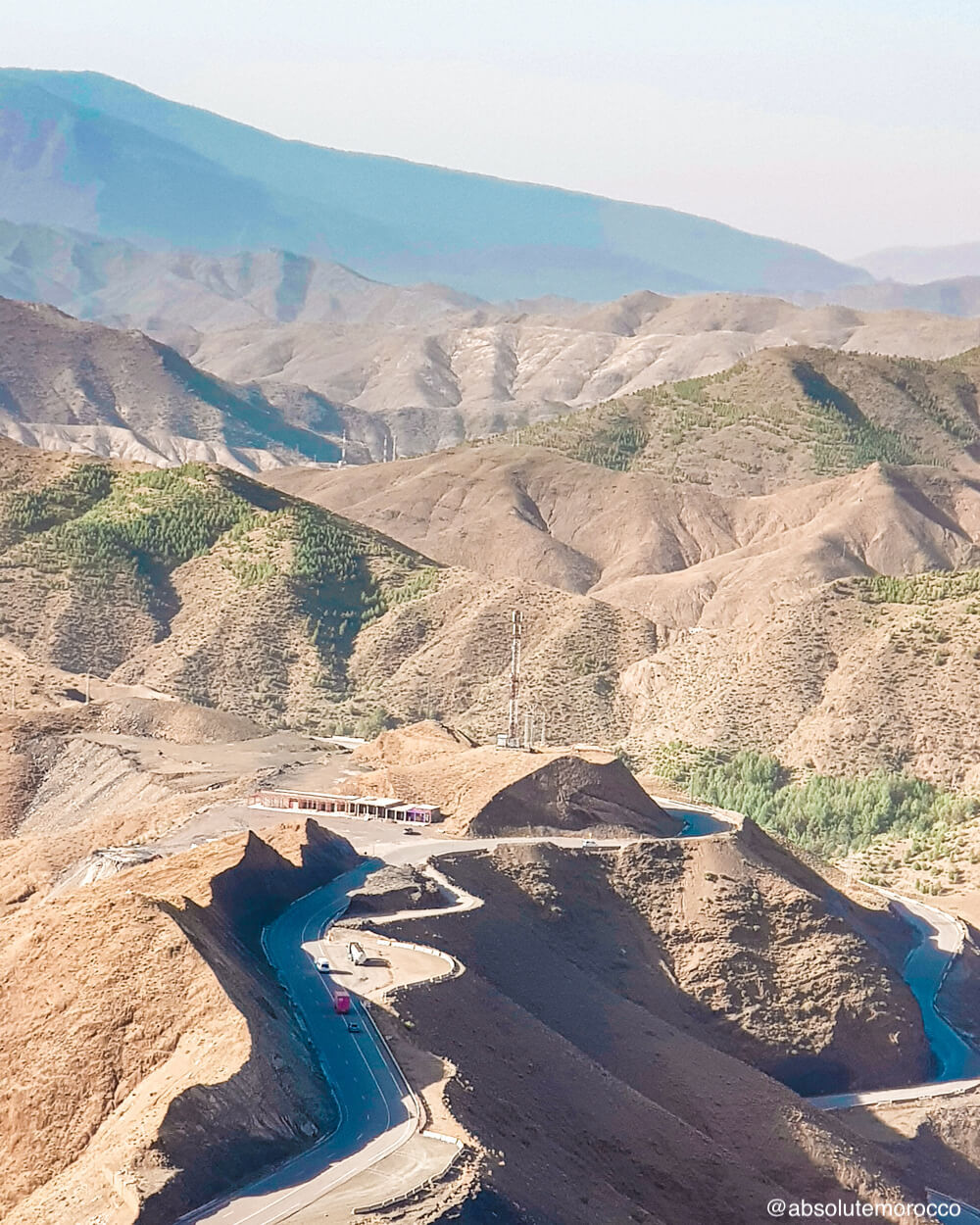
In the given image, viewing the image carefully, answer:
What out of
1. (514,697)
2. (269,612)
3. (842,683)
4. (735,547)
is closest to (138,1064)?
(514,697)

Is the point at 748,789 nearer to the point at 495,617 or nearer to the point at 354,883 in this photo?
the point at 495,617

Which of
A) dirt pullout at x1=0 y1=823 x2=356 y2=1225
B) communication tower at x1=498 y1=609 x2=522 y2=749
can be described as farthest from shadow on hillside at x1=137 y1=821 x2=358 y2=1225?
communication tower at x1=498 y1=609 x2=522 y2=749

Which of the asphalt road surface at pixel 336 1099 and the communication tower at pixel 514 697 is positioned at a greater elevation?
the asphalt road surface at pixel 336 1099

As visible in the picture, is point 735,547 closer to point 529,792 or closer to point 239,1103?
point 529,792

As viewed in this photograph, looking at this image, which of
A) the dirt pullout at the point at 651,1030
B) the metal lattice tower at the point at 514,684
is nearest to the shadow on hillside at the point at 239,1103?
the dirt pullout at the point at 651,1030

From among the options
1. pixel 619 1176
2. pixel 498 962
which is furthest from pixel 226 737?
pixel 619 1176

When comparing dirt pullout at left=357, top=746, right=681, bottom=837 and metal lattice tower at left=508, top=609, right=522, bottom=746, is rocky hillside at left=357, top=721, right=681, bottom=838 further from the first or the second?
metal lattice tower at left=508, top=609, right=522, bottom=746

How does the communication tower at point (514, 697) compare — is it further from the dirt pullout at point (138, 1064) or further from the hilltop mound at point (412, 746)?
the dirt pullout at point (138, 1064)
